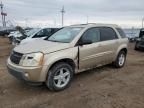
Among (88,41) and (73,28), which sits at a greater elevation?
(73,28)

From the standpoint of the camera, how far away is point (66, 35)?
238 inches

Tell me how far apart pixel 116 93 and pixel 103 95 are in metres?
0.37

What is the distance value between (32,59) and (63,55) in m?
0.84

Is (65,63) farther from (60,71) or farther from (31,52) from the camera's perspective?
(31,52)

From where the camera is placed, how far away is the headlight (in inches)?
184

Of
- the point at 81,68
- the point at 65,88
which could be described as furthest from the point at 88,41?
the point at 65,88

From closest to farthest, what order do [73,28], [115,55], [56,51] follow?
1. [56,51]
2. [73,28]
3. [115,55]

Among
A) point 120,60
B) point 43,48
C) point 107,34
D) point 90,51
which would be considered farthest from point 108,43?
point 43,48

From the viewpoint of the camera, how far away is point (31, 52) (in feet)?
15.8

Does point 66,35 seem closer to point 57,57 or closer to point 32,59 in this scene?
point 57,57

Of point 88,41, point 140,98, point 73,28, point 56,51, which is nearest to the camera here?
point 140,98

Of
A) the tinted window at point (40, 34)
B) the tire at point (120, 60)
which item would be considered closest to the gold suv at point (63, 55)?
the tire at point (120, 60)

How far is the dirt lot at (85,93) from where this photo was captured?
4.41m

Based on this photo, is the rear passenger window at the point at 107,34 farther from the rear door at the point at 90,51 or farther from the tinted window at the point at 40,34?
the tinted window at the point at 40,34
